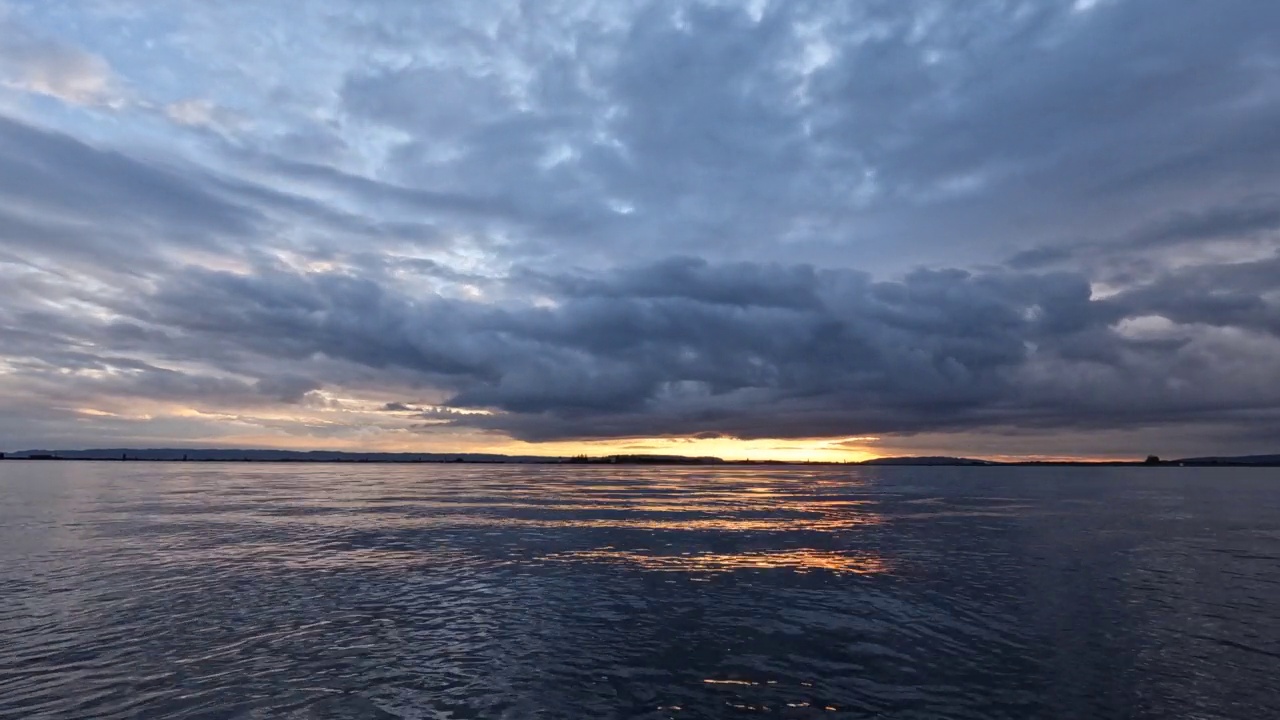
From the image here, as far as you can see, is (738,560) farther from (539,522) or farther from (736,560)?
(539,522)

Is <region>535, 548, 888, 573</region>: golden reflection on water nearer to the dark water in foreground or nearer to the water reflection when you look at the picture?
the water reflection

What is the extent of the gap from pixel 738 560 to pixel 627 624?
15863 millimetres

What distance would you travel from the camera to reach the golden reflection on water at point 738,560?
37688mm

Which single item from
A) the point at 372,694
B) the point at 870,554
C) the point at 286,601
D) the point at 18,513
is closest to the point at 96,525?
the point at 18,513

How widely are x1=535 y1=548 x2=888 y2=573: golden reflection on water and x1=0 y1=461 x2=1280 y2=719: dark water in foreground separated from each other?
34 cm

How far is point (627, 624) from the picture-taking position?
25.8m

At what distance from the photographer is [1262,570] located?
39.3 m

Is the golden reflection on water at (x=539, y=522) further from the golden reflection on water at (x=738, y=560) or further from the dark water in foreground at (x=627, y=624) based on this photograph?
the dark water in foreground at (x=627, y=624)

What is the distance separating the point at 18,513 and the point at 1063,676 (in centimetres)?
8250

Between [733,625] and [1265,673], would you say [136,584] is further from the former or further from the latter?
[1265,673]

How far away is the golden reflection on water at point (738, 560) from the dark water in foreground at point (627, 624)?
34 centimetres

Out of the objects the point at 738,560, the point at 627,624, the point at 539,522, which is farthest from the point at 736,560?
the point at 539,522

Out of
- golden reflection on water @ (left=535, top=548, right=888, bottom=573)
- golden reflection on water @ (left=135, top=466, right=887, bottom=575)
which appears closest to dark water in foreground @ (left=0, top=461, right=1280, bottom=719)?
golden reflection on water @ (left=535, top=548, right=888, bottom=573)

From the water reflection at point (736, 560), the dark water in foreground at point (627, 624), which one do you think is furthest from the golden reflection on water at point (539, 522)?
the dark water in foreground at point (627, 624)
